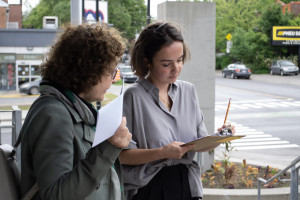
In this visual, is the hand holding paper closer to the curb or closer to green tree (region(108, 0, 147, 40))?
the curb

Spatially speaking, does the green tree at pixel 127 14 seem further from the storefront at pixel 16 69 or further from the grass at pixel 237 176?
the grass at pixel 237 176

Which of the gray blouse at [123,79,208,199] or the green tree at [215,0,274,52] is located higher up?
the green tree at [215,0,274,52]

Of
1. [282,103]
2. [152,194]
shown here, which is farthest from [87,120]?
[282,103]

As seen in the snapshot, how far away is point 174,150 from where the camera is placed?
229cm

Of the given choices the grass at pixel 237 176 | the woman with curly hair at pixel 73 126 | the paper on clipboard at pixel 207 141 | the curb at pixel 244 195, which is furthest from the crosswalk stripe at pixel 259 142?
the woman with curly hair at pixel 73 126

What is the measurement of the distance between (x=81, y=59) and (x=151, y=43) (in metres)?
0.89

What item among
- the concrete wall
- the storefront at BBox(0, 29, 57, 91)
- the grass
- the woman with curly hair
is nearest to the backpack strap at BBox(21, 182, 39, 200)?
the woman with curly hair

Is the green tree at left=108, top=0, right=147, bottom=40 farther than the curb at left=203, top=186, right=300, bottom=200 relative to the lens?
Yes

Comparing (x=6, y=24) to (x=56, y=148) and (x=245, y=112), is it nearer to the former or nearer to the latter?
(x=245, y=112)

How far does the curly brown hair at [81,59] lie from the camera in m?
1.75

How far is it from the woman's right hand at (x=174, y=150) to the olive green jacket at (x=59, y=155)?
68 cm

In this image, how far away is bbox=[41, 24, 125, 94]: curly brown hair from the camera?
1.75 metres

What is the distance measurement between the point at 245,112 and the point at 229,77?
30.8ft

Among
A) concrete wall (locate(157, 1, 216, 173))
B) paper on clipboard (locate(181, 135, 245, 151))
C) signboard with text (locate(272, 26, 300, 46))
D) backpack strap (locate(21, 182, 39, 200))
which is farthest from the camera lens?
signboard with text (locate(272, 26, 300, 46))
